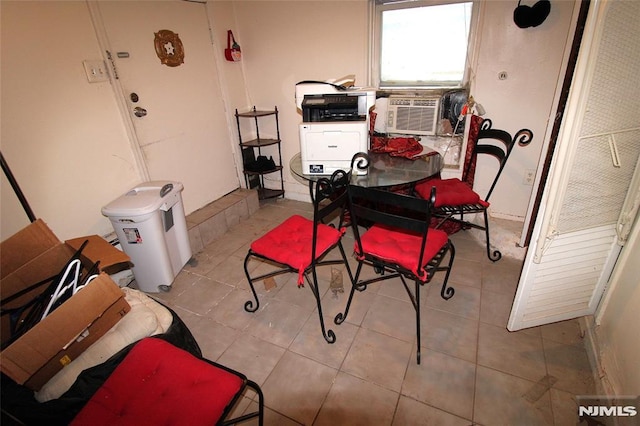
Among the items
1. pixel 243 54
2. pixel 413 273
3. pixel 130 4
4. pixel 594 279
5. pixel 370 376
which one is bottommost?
pixel 370 376

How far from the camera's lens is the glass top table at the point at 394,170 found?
2004 millimetres

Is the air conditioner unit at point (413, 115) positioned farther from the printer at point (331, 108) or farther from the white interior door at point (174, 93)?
the white interior door at point (174, 93)

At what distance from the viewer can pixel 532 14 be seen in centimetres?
213

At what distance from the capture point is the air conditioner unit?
2629mm

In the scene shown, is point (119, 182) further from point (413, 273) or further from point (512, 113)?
point (512, 113)

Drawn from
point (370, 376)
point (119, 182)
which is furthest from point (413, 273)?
point (119, 182)

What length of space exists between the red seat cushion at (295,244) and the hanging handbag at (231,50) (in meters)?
1.99

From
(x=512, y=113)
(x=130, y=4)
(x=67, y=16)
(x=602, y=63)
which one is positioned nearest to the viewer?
(x=602, y=63)

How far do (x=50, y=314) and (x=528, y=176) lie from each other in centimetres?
319

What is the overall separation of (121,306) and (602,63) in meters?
2.08

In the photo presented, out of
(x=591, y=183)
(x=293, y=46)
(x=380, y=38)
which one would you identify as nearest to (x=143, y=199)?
(x=293, y=46)

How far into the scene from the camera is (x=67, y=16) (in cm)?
186
